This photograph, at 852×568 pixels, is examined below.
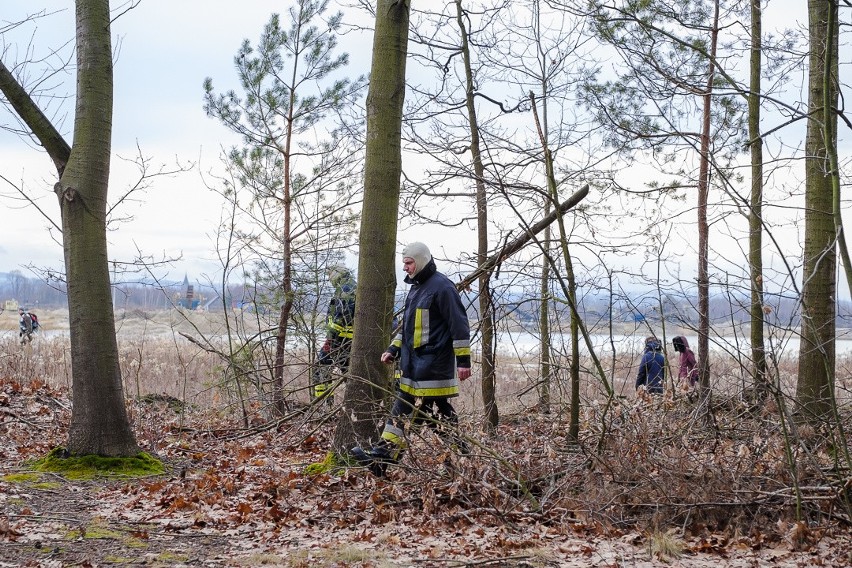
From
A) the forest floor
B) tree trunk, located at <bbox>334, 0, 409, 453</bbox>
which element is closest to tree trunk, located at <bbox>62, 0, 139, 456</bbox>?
the forest floor

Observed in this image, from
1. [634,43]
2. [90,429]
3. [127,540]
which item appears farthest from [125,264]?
[634,43]

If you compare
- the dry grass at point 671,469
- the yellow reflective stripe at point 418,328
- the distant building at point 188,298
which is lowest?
the dry grass at point 671,469

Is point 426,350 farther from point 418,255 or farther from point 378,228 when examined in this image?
point 378,228

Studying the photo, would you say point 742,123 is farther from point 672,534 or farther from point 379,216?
point 672,534

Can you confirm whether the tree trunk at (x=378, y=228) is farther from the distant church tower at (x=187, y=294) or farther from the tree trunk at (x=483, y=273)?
the distant church tower at (x=187, y=294)

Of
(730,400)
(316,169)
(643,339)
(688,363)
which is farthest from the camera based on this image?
(316,169)

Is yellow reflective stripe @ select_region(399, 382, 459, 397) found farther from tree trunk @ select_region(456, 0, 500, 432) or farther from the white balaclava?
the white balaclava

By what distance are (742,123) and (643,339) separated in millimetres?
5119

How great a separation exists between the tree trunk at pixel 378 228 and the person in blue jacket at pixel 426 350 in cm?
18

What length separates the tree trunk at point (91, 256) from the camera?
7.20 meters

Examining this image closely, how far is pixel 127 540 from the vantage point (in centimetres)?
512

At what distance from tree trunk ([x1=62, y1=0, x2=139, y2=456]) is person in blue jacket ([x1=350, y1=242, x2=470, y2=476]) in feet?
8.00

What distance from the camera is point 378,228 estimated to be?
273 inches

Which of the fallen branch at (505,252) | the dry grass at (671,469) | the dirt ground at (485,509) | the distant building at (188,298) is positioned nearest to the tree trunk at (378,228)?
the dirt ground at (485,509)
